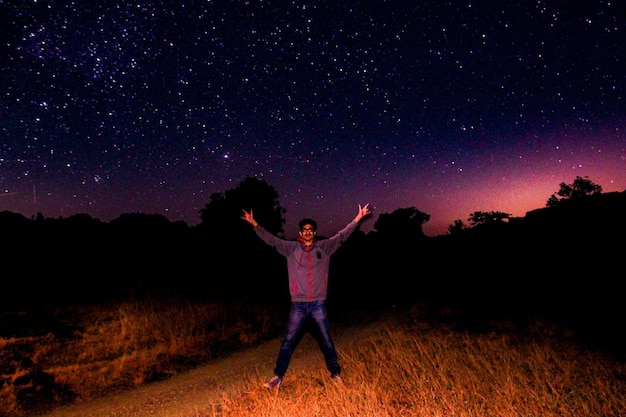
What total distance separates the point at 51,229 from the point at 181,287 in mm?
13365

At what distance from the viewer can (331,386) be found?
4742mm

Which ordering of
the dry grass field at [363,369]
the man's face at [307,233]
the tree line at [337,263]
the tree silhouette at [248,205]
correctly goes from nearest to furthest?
the dry grass field at [363,369] < the man's face at [307,233] < the tree line at [337,263] < the tree silhouette at [248,205]

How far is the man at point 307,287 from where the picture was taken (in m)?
4.73

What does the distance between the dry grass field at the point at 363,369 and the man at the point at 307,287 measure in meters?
0.44

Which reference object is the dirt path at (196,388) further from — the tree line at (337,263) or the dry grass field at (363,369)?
the tree line at (337,263)

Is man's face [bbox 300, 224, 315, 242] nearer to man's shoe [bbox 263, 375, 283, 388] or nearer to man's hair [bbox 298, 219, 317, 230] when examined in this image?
man's hair [bbox 298, 219, 317, 230]

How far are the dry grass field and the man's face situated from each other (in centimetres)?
192

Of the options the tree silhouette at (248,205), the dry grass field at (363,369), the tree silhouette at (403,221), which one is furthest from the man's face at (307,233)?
the tree silhouette at (403,221)

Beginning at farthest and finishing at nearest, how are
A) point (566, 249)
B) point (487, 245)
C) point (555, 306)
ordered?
point (487, 245), point (566, 249), point (555, 306)

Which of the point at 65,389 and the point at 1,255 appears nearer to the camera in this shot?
the point at 65,389

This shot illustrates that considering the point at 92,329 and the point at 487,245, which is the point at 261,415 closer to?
the point at 92,329

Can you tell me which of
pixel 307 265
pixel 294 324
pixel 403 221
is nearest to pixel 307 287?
pixel 307 265

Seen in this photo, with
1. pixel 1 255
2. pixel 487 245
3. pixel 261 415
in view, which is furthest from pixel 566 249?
pixel 1 255

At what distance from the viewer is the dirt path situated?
4.77 m
